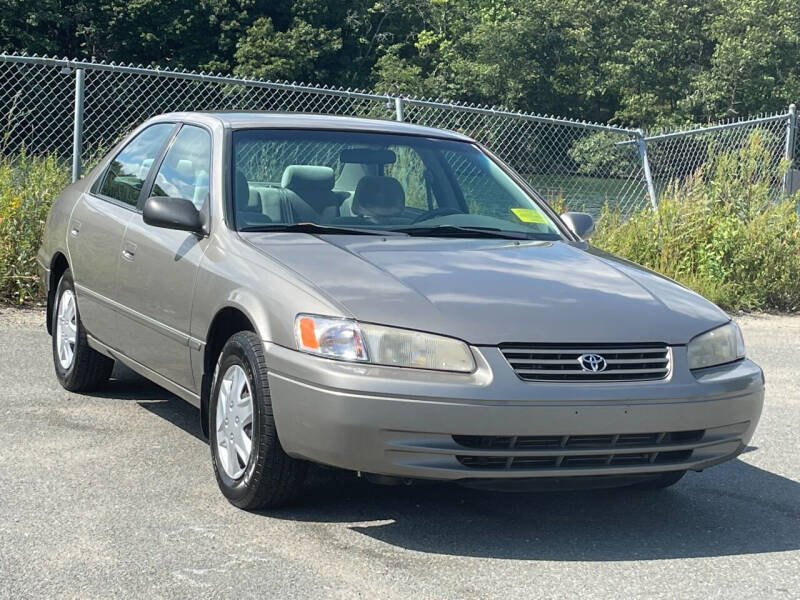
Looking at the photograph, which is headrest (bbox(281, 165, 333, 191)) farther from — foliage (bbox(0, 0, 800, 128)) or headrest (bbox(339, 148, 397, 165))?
foliage (bbox(0, 0, 800, 128))

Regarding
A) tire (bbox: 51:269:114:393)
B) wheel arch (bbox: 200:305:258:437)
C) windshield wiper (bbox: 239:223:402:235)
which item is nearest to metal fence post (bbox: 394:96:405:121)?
tire (bbox: 51:269:114:393)

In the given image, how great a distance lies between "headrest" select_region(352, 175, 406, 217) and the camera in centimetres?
553

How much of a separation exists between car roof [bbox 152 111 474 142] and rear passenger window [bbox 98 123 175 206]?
136mm

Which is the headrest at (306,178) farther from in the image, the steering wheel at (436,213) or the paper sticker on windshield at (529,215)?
the paper sticker on windshield at (529,215)

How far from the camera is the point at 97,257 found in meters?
6.23

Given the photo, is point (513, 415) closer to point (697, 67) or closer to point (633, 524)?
point (633, 524)

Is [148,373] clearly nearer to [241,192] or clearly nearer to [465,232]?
[241,192]

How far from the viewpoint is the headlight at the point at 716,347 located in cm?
453

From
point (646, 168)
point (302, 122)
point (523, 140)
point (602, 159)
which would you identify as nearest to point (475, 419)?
point (302, 122)

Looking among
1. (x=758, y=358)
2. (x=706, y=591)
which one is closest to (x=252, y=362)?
(x=706, y=591)

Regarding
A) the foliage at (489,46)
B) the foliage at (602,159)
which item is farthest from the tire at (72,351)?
the foliage at (489,46)

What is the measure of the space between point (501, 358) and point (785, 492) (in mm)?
1868

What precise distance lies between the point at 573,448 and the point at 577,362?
30cm

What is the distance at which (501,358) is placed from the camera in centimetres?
418
